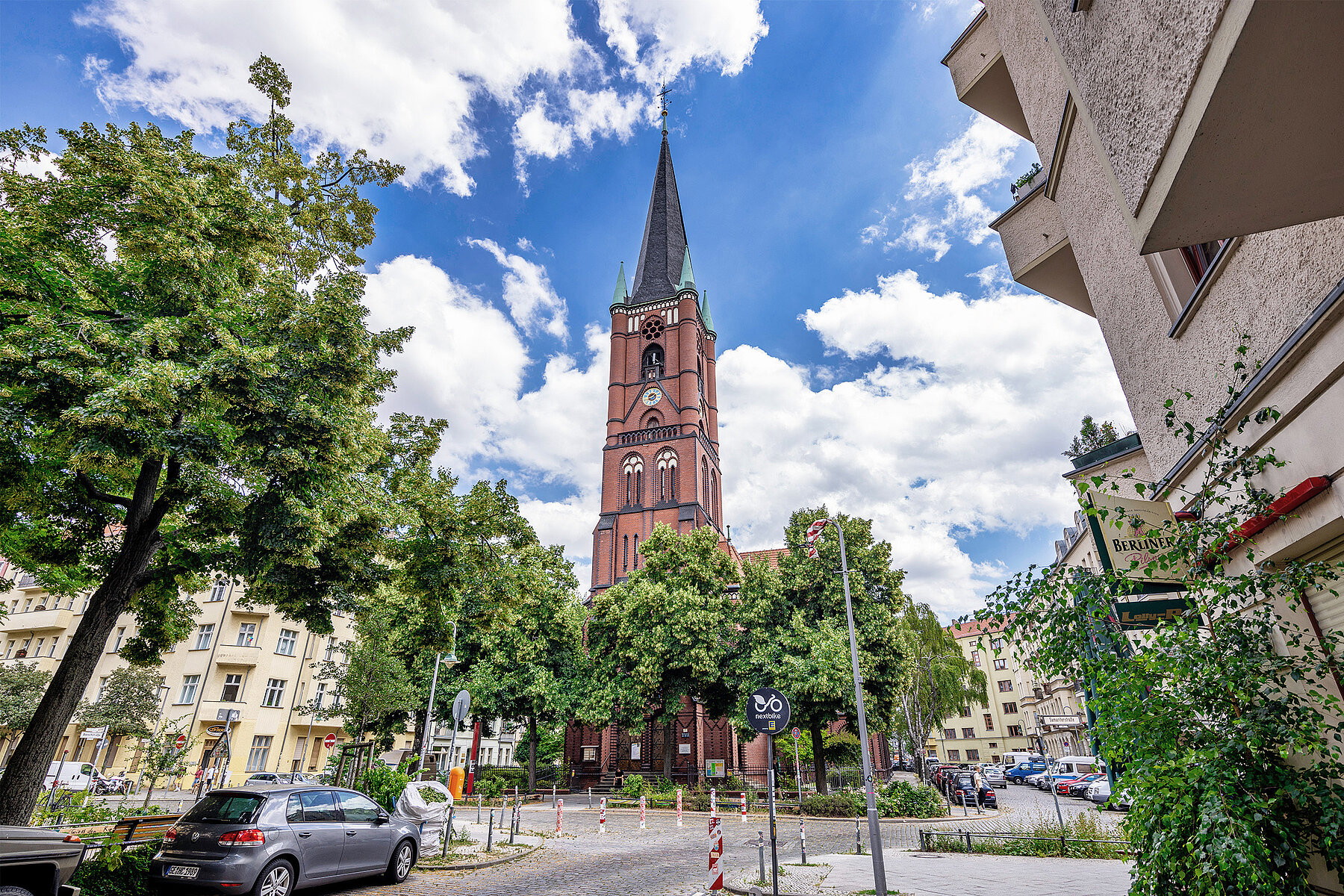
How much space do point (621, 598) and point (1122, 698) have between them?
3055 cm

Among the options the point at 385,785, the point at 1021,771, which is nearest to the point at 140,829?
the point at 385,785

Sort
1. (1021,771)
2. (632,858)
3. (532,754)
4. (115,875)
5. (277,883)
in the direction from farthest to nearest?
(1021,771), (532,754), (632,858), (277,883), (115,875)

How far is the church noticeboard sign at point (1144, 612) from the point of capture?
5230 mm

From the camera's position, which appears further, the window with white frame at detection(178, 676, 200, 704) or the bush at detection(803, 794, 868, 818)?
the window with white frame at detection(178, 676, 200, 704)

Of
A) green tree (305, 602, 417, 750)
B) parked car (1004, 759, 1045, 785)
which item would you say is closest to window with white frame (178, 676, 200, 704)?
green tree (305, 602, 417, 750)

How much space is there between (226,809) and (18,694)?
3633 cm

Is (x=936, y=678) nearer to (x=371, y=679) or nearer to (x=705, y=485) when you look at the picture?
(x=705, y=485)

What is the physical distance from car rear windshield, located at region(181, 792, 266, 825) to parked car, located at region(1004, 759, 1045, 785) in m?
53.5

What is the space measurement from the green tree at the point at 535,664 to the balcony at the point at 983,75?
24540 millimetres

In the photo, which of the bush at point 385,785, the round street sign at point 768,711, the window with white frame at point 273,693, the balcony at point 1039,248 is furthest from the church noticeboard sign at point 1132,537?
the window with white frame at point 273,693

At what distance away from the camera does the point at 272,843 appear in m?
8.27

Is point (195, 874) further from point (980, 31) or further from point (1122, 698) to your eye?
point (980, 31)

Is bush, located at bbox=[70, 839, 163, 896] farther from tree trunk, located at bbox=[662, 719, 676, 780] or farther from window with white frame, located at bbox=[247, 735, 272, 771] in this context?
window with white frame, located at bbox=[247, 735, 272, 771]

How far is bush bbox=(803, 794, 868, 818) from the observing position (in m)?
23.6
